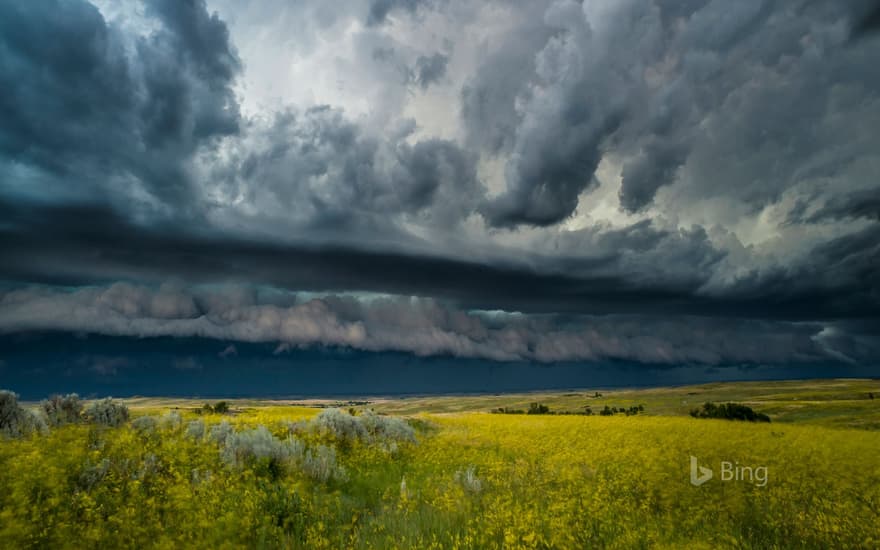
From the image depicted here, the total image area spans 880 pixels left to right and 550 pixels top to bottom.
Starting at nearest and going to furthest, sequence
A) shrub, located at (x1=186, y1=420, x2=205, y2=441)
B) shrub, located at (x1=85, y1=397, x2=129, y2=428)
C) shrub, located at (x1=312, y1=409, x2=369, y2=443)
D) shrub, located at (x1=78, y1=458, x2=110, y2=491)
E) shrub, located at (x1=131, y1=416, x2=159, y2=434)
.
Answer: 1. shrub, located at (x1=78, y1=458, x2=110, y2=491)
2. shrub, located at (x1=131, y1=416, x2=159, y2=434)
3. shrub, located at (x1=186, y1=420, x2=205, y2=441)
4. shrub, located at (x1=85, y1=397, x2=129, y2=428)
5. shrub, located at (x1=312, y1=409, x2=369, y2=443)

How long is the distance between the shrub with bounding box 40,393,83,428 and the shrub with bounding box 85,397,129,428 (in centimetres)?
37

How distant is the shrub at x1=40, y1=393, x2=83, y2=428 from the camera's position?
581 inches

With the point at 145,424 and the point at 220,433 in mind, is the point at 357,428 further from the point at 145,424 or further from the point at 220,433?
the point at 145,424

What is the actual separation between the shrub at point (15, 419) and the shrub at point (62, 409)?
65.5 inches

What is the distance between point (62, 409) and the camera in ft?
50.3

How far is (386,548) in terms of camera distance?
322 inches

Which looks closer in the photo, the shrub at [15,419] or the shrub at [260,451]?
the shrub at [15,419]

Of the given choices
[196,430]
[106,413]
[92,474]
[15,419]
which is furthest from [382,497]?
[15,419]

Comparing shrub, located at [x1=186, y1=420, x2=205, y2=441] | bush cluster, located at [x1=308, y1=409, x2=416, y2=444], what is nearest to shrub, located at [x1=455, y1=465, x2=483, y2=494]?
bush cluster, located at [x1=308, y1=409, x2=416, y2=444]

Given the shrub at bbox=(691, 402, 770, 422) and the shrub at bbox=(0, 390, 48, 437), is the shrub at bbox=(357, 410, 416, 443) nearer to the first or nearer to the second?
the shrub at bbox=(0, 390, 48, 437)

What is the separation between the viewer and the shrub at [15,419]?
39.9 feet

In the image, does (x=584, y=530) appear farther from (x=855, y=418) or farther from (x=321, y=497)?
(x=855, y=418)

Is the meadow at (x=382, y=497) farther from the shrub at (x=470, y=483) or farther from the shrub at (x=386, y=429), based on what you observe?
the shrub at (x=386, y=429)

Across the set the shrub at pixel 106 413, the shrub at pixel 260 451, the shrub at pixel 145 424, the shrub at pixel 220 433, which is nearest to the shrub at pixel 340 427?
the shrub at pixel 220 433
